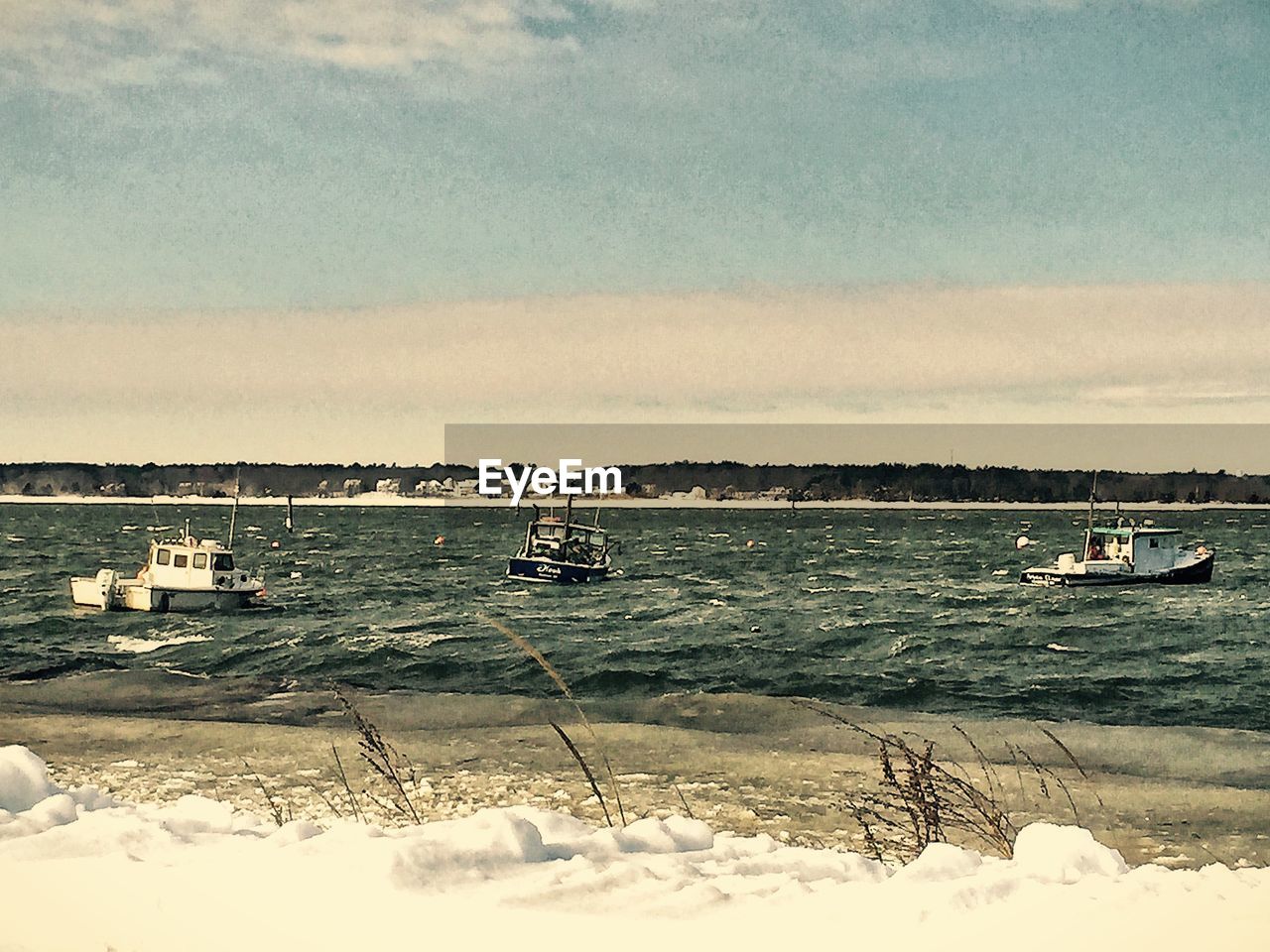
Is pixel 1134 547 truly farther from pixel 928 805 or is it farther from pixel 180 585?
pixel 928 805

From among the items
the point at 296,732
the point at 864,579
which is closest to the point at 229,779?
the point at 296,732

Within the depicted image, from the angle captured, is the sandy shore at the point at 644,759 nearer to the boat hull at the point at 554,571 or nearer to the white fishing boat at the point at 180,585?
the white fishing boat at the point at 180,585

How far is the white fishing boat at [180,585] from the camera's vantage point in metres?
18.1

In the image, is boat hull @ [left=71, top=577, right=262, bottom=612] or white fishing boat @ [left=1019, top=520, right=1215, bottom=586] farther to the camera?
white fishing boat @ [left=1019, top=520, right=1215, bottom=586]

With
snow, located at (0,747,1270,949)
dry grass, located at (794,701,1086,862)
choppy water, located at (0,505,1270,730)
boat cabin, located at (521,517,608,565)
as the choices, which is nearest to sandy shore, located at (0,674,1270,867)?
dry grass, located at (794,701,1086,862)

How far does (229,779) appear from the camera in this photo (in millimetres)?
6062

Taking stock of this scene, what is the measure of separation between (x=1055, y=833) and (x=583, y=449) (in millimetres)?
11780

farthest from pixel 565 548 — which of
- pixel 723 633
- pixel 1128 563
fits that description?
pixel 1128 563

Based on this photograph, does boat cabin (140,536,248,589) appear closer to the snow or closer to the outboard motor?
the outboard motor

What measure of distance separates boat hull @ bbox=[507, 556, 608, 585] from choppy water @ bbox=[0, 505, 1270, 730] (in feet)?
1.55

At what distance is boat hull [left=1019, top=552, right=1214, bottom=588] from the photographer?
87.9 ft

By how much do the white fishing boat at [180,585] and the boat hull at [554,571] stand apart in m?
9.86

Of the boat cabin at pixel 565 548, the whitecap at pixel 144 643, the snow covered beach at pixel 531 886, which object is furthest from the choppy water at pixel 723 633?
the snow covered beach at pixel 531 886

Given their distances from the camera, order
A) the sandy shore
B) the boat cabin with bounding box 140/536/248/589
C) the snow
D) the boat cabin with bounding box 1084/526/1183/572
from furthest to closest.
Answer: the boat cabin with bounding box 1084/526/1183/572
the boat cabin with bounding box 140/536/248/589
the sandy shore
the snow
